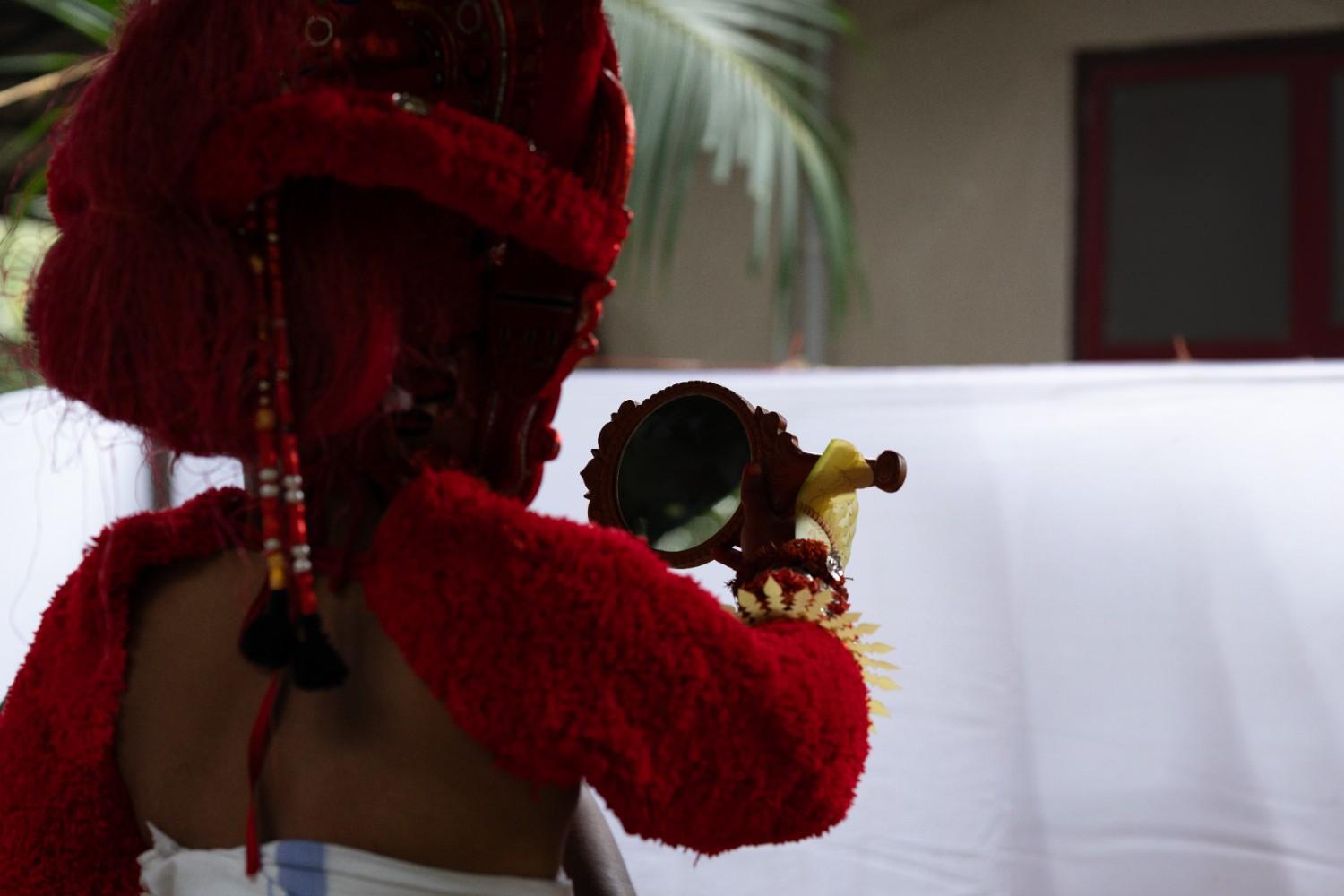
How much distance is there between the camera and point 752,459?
969 mm

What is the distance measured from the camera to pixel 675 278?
362 cm

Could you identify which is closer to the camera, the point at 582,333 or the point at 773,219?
the point at 582,333

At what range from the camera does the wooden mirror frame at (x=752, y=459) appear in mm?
940

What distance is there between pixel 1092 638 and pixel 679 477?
69cm

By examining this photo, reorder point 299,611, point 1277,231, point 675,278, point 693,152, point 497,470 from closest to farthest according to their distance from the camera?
point 299,611
point 497,470
point 693,152
point 1277,231
point 675,278

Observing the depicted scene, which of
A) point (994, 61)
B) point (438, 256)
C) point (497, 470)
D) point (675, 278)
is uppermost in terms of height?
point (994, 61)

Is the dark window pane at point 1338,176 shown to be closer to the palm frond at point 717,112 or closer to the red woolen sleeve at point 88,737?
the palm frond at point 717,112

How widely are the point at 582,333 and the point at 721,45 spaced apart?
Result: 5.40ft

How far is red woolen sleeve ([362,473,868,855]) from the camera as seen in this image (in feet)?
2.35

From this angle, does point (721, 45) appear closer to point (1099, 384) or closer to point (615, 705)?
point (1099, 384)

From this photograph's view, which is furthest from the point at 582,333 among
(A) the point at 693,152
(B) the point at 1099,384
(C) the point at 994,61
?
(C) the point at 994,61

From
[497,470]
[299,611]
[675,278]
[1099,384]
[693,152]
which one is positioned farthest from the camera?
[675,278]

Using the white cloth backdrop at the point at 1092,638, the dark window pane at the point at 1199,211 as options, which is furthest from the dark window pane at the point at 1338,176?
the white cloth backdrop at the point at 1092,638

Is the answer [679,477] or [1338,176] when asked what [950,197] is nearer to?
[1338,176]
